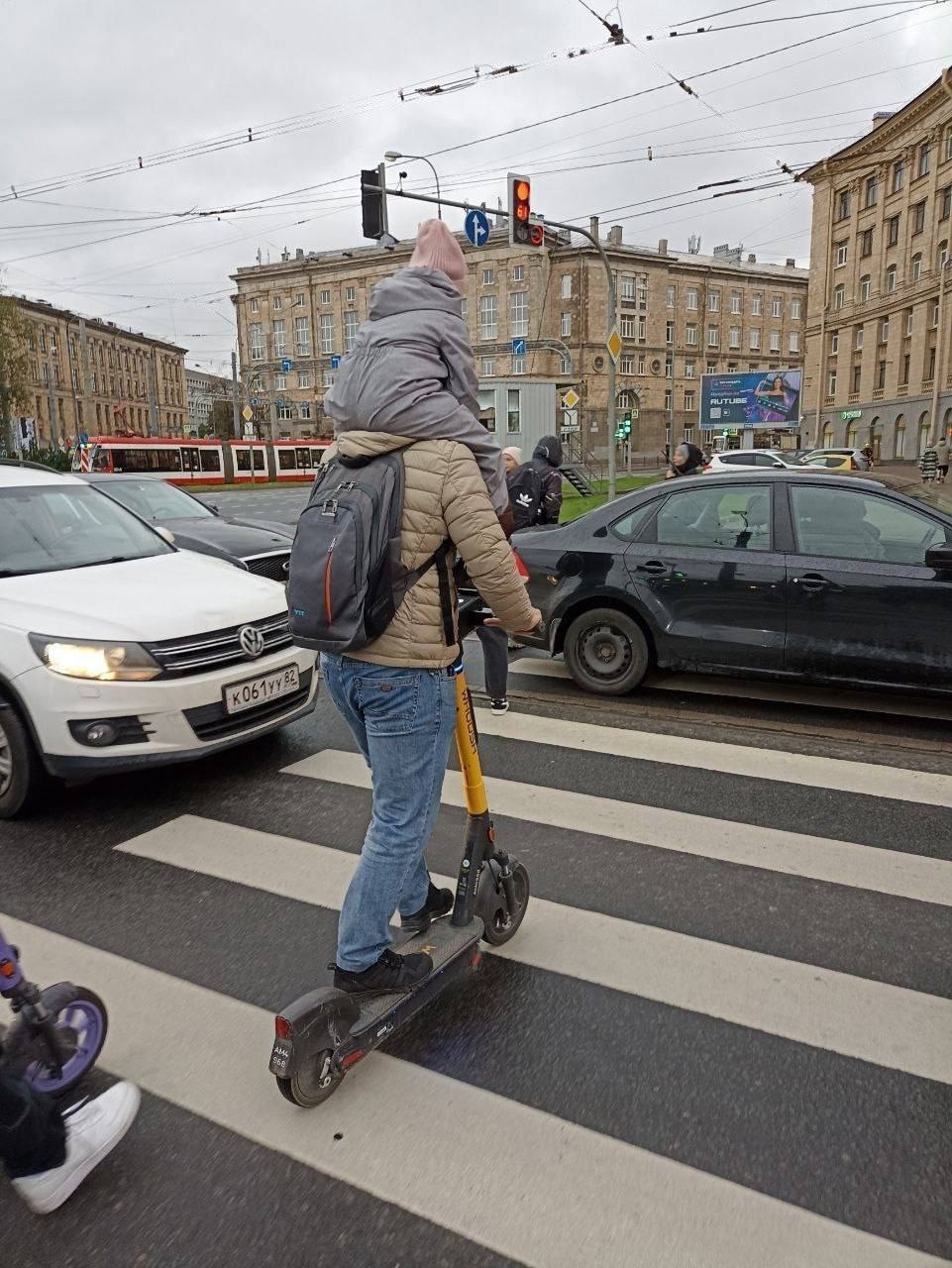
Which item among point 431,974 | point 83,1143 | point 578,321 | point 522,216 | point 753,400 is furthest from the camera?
point 578,321

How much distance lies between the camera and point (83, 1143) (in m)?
2.07

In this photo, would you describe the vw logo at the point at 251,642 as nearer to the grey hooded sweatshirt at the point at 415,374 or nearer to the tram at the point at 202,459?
the grey hooded sweatshirt at the point at 415,374

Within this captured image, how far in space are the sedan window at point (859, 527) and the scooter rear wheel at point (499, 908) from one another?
3.63 m

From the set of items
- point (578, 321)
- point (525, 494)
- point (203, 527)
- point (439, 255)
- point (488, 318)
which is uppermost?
point (488, 318)

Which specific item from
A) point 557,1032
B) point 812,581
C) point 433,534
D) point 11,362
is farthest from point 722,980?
point 11,362

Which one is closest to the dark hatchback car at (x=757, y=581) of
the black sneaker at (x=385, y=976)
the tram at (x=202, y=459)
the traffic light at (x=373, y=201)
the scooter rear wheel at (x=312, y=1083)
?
the black sneaker at (x=385, y=976)

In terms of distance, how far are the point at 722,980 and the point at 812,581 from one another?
334cm

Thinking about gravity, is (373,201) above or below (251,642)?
above

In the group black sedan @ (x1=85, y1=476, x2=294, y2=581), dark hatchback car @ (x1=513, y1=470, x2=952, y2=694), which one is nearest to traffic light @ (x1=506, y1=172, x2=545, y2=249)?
black sedan @ (x1=85, y1=476, x2=294, y2=581)

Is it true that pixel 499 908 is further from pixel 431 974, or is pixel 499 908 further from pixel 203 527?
pixel 203 527

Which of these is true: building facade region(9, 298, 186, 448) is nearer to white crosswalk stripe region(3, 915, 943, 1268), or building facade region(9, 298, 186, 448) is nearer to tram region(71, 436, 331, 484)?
tram region(71, 436, 331, 484)

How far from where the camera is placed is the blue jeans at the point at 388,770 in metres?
2.29

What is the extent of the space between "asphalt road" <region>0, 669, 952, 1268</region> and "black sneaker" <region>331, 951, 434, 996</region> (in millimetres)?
276

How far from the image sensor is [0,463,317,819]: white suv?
404cm
